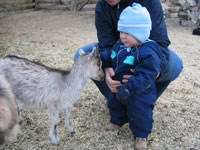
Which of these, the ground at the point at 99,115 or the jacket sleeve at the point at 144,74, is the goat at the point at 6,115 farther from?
the jacket sleeve at the point at 144,74

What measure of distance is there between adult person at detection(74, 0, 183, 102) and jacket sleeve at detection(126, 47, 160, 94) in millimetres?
236

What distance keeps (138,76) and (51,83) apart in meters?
0.84

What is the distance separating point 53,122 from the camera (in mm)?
3199

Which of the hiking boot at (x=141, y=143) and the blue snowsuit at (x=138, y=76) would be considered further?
the hiking boot at (x=141, y=143)

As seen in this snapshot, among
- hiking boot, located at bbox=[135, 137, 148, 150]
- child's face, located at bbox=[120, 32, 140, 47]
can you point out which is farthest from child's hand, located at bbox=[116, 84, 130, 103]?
hiking boot, located at bbox=[135, 137, 148, 150]

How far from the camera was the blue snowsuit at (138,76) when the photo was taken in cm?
287

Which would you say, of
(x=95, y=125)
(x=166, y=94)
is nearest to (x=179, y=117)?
(x=166, y=94)

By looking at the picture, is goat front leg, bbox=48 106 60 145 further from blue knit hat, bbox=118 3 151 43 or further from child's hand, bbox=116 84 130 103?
blue knit hat, bbox=118 3 151 43

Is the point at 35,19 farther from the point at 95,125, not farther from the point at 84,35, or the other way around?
the point at 95,125

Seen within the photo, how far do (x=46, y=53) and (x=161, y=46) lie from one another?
3.18 meters

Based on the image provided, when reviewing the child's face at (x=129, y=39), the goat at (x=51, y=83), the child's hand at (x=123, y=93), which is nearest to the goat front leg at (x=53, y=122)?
the goat at (x=51, y=83)

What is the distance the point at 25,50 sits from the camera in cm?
639

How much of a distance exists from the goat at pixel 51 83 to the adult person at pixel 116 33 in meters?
0.22

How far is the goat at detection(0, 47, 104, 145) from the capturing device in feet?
10.5
